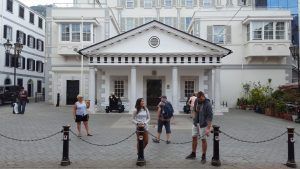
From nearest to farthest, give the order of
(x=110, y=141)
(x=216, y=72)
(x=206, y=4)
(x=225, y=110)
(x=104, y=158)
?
(x=104, y=158) → (x=110, y=141) → (x=216, y=72) → (x=225, y=110) → (x=206, y=4)

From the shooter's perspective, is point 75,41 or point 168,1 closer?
point 75,41

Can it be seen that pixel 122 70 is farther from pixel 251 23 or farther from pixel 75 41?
pixel 251 23

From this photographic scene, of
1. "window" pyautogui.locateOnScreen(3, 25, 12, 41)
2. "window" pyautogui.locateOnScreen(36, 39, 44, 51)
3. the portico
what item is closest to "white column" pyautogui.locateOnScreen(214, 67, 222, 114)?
the portico

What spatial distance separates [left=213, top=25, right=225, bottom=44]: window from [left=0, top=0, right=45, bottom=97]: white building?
23674 mm

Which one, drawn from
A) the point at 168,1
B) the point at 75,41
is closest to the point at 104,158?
the point at 75,41

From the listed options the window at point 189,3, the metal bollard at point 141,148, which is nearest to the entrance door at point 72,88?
the window at point 189,3

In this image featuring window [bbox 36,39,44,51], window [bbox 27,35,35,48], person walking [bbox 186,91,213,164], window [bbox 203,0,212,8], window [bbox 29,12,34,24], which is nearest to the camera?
person walking [bbox 186,91,213,164]

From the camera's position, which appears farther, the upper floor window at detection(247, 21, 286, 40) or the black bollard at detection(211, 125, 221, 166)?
the upper floor window at detection(247, 21, 286, 40)

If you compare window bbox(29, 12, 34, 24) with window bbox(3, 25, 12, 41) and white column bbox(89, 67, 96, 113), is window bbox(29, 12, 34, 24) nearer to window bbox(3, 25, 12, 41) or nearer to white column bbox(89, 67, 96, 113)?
window bbox(3, 25, 12, 41)

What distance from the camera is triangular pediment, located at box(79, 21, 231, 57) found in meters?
23.4

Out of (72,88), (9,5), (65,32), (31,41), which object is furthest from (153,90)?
(31,41)

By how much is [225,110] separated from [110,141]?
1604 cm

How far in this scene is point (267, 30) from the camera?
1169 inches

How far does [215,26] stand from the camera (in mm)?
31250
